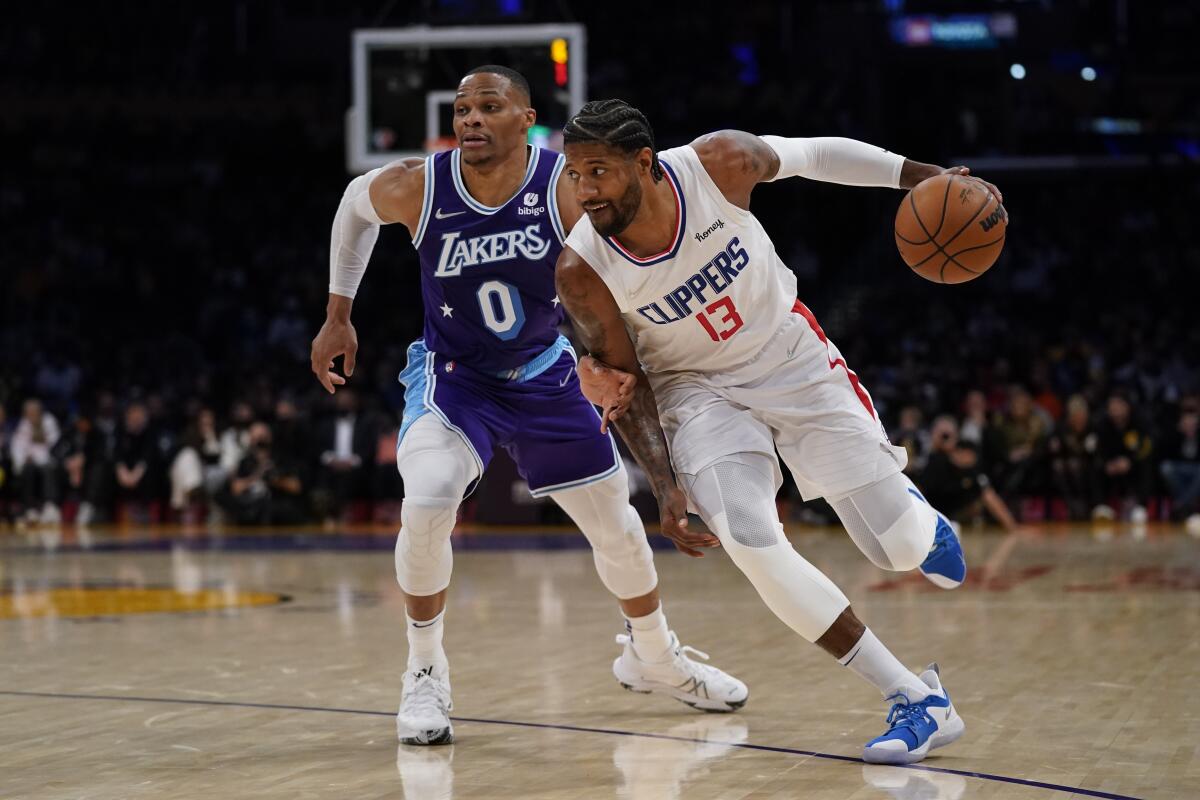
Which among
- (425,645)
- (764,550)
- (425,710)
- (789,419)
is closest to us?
(764,550)

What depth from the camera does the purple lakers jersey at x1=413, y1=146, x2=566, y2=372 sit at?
524cm

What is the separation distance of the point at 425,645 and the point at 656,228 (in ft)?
5.21

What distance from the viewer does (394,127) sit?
45.1 feet

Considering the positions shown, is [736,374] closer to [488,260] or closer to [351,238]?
[488,260]

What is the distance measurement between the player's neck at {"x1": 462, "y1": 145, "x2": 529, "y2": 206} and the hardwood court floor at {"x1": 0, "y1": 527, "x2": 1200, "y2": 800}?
1756 mm

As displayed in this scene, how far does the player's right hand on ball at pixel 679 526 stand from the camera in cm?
448

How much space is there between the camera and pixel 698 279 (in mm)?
4676

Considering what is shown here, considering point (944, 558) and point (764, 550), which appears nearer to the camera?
point (764, 550)

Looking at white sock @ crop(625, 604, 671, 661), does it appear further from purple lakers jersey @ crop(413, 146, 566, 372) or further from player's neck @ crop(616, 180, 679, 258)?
player's neck @ crop(616, 180, 679, 258)

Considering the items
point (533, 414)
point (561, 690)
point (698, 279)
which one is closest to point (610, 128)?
point (698, 279)

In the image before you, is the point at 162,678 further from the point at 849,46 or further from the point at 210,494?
the point at 849,46

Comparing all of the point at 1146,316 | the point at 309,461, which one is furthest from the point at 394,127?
the point at 1146,316

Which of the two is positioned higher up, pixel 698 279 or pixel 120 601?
pixel 698 279

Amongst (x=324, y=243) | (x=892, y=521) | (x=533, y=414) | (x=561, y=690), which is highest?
(x=324, y=243)
